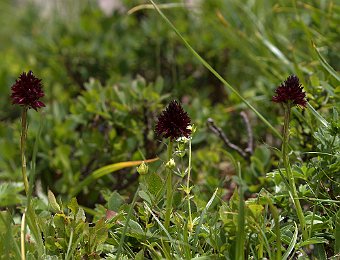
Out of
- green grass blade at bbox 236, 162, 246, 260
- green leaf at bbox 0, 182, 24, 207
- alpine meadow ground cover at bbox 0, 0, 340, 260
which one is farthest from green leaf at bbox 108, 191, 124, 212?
green grass blade at bbox 236, 162, 246, 260

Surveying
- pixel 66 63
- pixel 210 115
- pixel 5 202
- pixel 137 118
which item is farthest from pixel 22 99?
pixel 66 63

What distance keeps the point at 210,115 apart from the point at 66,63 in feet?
2.92

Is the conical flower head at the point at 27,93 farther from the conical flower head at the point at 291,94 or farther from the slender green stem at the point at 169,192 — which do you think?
the conical flower head at the point at 291,94

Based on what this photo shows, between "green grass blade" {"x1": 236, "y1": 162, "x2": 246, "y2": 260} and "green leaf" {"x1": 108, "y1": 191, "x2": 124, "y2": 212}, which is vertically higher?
"green leaf" {"x1": 108, "y1": 191, "x2": 124, "y2": 212}

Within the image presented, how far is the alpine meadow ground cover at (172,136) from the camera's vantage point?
1309 millimetres

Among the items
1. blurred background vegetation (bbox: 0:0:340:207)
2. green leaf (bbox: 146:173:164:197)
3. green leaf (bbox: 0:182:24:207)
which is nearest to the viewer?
green leaf (bbox: 146:173:164:197)

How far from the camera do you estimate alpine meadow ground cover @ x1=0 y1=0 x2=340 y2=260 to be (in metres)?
1.31

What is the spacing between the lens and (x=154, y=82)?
2.79m

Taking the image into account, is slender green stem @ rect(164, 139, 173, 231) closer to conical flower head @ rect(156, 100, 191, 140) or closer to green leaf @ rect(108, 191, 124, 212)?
conical flower head @ rect(156, 100, 191, 140)

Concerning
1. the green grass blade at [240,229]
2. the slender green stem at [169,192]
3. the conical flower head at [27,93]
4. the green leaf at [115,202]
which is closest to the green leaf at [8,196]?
the green leaf at [115,202]

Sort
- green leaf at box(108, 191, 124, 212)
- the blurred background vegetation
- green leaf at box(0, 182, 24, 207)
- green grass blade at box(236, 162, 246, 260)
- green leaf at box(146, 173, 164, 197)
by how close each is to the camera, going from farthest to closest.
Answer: the blurred background vegetation → green leaf at box(0, 182, 24, 207) → green leaf at box(108, 191, 124, 212) → green leaf at box(146, 173, 164, 197) → green grass blade at box(236, 162, 246, 260)

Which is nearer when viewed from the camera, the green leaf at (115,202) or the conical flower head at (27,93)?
the conical flower head at (27,93)

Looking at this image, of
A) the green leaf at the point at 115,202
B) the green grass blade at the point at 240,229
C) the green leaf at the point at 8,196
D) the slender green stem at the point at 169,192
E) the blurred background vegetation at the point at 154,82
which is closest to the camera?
the green grass blade at the point at 240,229

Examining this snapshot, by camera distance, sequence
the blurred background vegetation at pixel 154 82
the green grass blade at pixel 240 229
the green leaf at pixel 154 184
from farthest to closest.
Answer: the blurred background vegetation at pixel 154 82 < the green leaf at pixel 154 184 < the green grass blade at pixel 240 229
